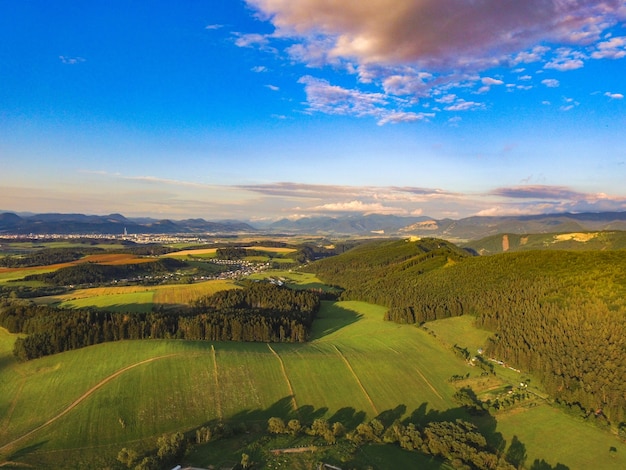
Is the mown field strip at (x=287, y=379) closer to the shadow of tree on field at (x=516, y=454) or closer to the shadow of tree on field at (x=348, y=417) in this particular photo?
the shadow of tree on field at (x=348, y=417)

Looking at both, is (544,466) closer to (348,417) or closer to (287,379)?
(348,417)

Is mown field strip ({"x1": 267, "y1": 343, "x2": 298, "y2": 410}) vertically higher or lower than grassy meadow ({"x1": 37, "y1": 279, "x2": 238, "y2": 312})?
lower

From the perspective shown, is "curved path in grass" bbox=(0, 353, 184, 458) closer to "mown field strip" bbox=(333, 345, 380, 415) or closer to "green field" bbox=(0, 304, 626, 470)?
"green field" bbox=(0, 304, 626, 470)

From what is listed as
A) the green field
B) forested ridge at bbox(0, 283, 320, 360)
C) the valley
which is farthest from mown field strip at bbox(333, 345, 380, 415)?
forested ridge at bbox(0, 283, 320, 360)

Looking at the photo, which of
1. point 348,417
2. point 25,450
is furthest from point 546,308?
point 25,450

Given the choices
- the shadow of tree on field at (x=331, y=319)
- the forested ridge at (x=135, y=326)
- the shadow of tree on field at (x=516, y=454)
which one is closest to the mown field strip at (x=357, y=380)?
the forested ridge at (x=135, y=326)

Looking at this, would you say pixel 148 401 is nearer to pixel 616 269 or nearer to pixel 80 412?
pixel 80 412

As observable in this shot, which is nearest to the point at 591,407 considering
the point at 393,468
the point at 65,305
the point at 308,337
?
the point at 393,468
